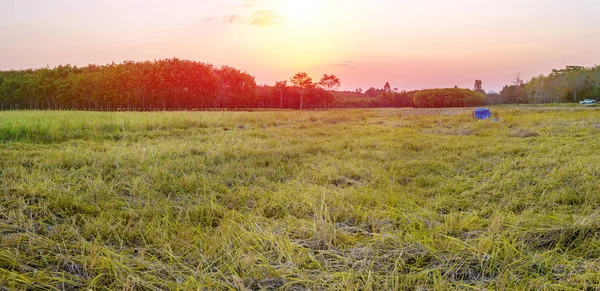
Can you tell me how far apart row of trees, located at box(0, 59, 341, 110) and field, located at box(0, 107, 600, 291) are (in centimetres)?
3703

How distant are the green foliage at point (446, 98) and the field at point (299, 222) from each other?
64921mm

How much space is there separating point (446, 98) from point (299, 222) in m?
71.2

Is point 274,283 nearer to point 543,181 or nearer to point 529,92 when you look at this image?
point 543,181

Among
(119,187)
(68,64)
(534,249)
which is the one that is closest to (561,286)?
(534,249)

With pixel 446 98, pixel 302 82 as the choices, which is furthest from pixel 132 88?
pixel 446 98

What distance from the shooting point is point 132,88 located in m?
38.8

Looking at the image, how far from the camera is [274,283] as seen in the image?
184cm

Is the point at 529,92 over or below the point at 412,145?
over

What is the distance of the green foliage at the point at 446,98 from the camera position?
67062 millimetres

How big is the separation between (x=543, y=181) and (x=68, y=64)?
5517cm

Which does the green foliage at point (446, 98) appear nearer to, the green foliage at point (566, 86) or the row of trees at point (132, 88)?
the green foliage at point (566, 86)

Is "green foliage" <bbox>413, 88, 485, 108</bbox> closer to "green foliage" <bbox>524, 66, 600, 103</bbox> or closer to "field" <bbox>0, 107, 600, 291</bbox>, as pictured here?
"green foliage" <bbox>524, 66, 600, 103</bbox>

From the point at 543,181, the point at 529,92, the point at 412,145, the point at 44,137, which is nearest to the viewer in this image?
the point at 543,181

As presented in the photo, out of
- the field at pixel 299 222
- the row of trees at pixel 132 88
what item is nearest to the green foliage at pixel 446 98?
the row of trees at pixel 132 88
